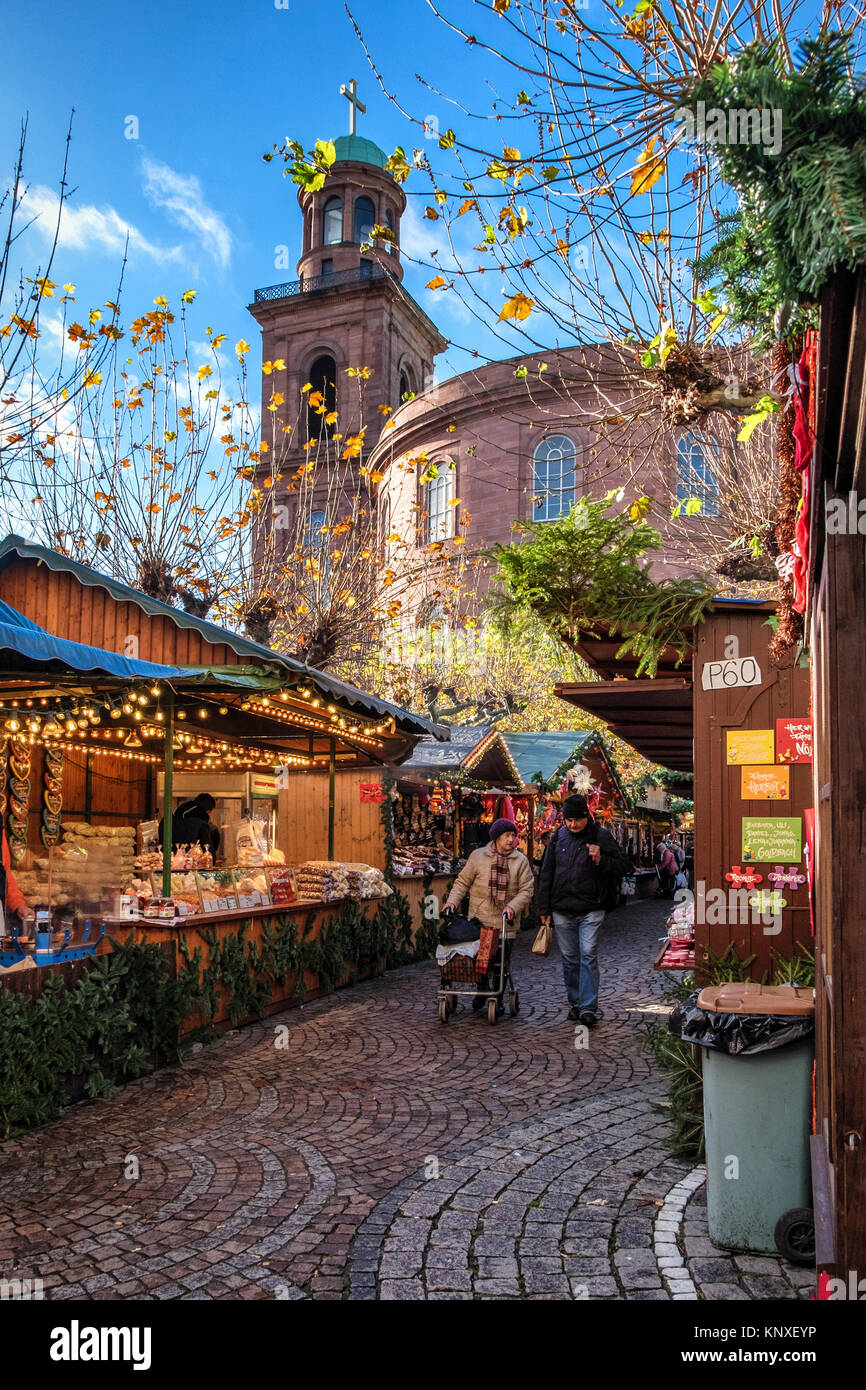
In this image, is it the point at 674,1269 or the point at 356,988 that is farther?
the point at 356,988

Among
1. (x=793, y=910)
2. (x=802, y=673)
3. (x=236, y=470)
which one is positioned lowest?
(x=793, y=910)

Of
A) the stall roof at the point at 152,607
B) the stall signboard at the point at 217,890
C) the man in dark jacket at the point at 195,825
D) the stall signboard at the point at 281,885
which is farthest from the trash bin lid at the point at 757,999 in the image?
the man in dark jacket at the point at 195,825

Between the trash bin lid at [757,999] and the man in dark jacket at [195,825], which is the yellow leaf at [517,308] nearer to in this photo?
the trash bin lid at [757,999]

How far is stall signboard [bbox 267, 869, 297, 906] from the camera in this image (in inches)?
396

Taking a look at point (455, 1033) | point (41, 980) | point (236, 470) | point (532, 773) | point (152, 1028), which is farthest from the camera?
point (532, 773)

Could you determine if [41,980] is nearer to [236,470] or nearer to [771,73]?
[771,73]

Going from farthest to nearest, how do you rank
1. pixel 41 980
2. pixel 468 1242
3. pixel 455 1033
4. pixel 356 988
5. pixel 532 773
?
pixel 532 773 → pixel 356 988 → pixel 455 1033 → pixel 41 980 → pixel 468 1242

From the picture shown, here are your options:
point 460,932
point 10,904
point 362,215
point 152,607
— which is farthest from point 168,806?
point 362,215

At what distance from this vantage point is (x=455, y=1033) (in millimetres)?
8453

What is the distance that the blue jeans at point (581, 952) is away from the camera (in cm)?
848

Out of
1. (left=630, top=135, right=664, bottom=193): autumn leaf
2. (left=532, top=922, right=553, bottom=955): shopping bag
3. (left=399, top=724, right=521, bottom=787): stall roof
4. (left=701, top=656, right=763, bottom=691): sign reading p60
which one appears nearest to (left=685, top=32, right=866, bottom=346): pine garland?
(left=630, top=135, right=664, bottom=193): autumn leaf

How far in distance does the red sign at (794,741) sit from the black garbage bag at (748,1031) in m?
1.70
